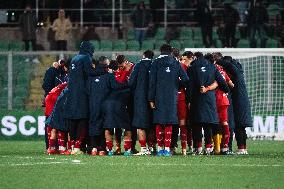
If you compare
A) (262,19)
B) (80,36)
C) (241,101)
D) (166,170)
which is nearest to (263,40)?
(262,19)

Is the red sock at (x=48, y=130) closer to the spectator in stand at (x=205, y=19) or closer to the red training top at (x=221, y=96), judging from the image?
the red training top at (x=221, y=96)

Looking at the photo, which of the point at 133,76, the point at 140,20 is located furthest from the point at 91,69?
the point at 140,20

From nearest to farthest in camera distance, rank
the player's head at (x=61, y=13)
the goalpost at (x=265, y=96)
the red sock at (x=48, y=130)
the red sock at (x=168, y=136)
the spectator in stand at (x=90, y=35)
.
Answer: the red sock at (x=168, y=136) < the red sock at (x=48, y=130) < the goalpost at (x=265, y=96) < the player's head at (x=61, y=13) < the spectator in stand at (x=90, y=35)

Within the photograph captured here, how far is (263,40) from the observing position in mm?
35812

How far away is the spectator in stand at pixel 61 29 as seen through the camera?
34.5 m

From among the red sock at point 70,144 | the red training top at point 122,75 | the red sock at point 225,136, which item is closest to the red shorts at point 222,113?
the red sock at point 225,136

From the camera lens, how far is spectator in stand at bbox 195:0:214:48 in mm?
35156

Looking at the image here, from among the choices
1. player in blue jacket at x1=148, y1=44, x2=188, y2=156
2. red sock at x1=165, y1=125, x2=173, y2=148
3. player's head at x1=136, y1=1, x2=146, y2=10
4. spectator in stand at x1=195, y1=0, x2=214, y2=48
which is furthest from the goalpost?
red sock at x1=165, y1=125, x2=173, y2=148

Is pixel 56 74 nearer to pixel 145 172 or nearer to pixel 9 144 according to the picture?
pixel 9 144

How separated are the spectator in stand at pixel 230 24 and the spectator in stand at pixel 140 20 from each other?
240 centimetres

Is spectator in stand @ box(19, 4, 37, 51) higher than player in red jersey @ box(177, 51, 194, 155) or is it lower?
higher

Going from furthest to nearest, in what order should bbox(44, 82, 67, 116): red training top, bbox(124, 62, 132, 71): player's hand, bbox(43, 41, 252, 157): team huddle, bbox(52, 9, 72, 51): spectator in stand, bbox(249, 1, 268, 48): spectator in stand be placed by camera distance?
bbox(249, 1, 268, 48): spectator in stand
bbox(52, 9, 72, 51): spectator in stand
bbox(44, 82, 67, 116): red training top
bbox(124, 62, 132, 71): player's hand
bbox(43, 41, 252, 157): team huddle

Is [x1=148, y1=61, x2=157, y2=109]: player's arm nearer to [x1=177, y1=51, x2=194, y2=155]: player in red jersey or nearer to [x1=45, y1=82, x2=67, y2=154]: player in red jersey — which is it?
[x1=177, y1=51, x2=194, y2=155]: player in red jersey

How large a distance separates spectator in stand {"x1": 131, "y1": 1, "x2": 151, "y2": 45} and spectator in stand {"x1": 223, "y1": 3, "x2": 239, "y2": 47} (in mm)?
2403
